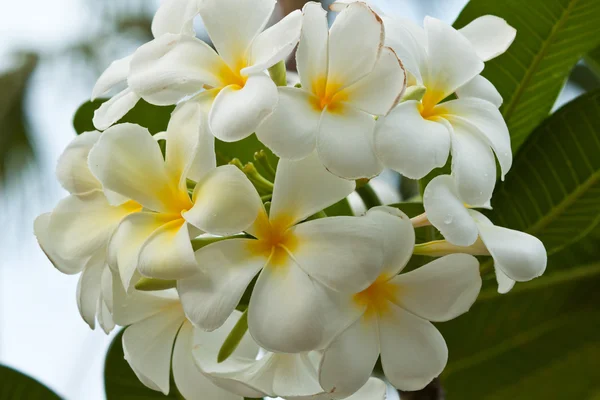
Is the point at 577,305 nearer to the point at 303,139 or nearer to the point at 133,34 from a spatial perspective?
the point at 303,139

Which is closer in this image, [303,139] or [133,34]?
[303,139]

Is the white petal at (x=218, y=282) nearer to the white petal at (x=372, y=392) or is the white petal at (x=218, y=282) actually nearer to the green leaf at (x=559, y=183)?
the white petal at (x=372, y=392)

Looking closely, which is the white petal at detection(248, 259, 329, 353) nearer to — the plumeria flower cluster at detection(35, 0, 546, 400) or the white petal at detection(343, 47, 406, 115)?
the plumeria flower cluster at detection(35, 0, 546, 400)

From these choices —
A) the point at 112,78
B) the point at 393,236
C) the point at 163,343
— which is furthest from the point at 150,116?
the point at 393,236

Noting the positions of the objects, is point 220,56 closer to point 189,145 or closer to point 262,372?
point 189,145

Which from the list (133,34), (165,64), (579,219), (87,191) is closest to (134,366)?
(87,191)
